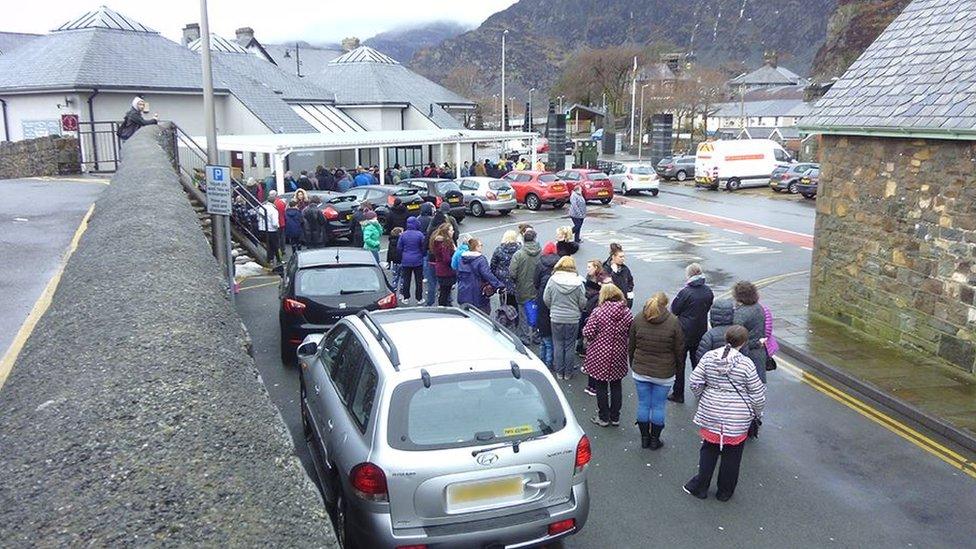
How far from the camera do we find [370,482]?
494cm

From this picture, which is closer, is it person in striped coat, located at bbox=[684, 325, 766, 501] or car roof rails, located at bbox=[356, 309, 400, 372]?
car roof rails, located at bbox=[356, 309, 400, 372]

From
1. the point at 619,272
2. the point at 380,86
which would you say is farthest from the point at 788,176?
the point at 619,272

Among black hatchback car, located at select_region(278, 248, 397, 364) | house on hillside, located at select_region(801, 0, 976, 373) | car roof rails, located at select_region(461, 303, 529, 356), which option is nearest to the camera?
car roof rails, located at select_region(461, 303, 529, 356)

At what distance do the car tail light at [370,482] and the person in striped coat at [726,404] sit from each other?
10.1 feet

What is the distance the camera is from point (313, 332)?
32.3 feet

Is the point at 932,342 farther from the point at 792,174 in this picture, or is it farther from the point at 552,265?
the point at 792,174

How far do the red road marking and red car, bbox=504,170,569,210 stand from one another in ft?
11.3

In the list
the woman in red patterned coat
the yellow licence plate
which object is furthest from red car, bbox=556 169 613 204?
the yellow licence plate

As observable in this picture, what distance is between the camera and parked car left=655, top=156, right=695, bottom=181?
1758 inches

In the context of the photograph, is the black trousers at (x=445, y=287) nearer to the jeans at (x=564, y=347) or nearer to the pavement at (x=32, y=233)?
the jeans at (x=564, y=347)

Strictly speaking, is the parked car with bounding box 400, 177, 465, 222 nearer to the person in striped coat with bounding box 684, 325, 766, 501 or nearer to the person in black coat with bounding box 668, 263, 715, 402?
the person in black coat with bounding box 668, 263, 715, 402

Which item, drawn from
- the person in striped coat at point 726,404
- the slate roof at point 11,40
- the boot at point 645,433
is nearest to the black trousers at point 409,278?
the boot at point 645,433

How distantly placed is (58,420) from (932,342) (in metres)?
10.9

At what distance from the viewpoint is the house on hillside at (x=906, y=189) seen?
10102mm
